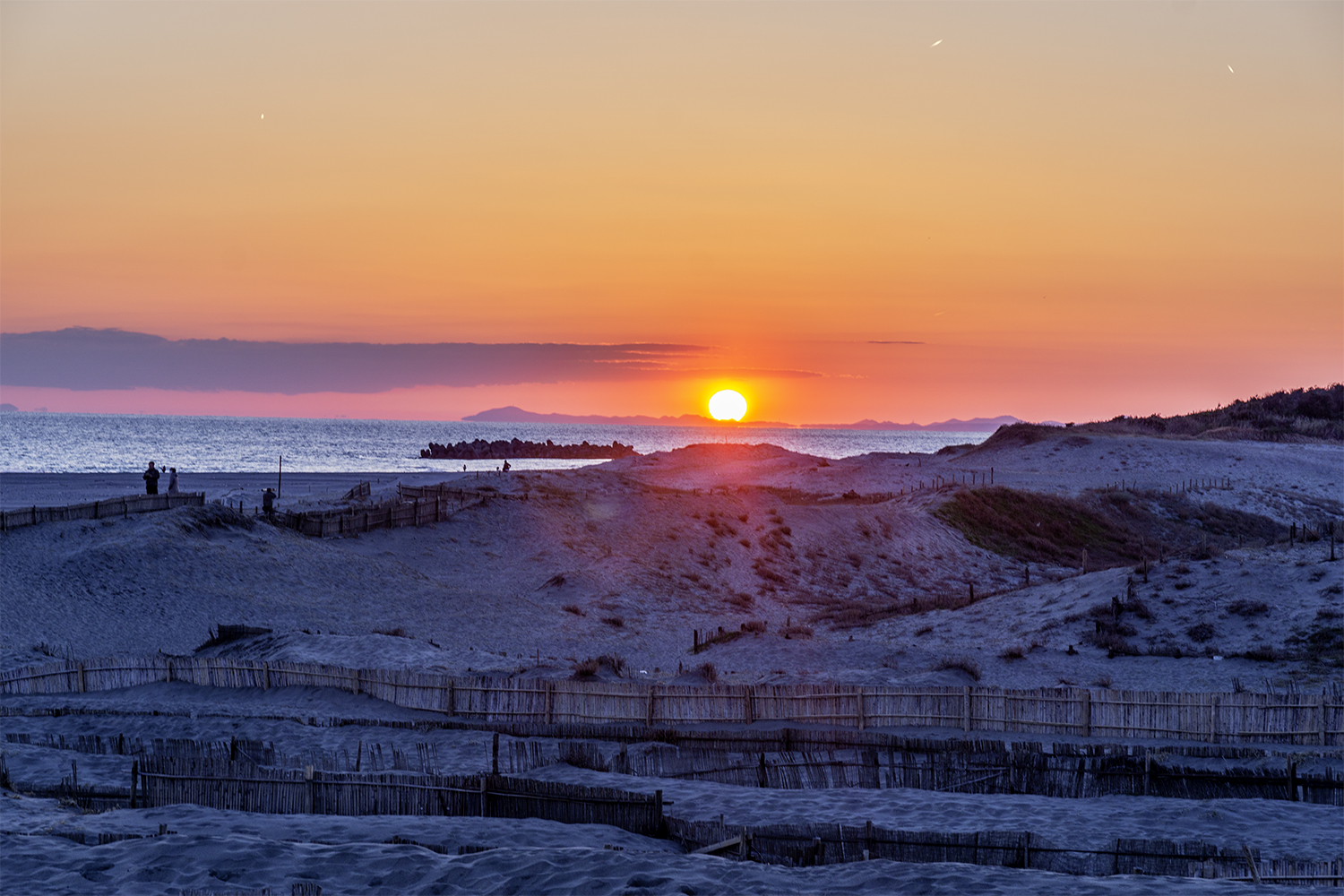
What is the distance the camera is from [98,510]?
115ft

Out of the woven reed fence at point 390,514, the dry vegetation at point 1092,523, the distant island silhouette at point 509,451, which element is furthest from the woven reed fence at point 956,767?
the distant island silhouette at point 509,451

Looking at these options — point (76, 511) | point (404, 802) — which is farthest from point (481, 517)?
point (404, 802)

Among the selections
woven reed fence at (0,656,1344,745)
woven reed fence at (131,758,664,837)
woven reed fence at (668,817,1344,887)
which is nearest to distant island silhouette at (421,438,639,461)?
woven reed fence at (0,656,1344,745)

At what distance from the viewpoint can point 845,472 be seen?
8125 cm

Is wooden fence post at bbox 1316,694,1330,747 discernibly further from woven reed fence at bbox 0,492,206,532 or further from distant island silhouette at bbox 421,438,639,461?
distant island silhouette at bbox 421,438,639,461

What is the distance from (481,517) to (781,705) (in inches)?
1177

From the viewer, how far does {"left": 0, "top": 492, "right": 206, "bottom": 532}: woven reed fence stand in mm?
33062

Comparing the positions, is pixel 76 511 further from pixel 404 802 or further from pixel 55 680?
pixel 404 802

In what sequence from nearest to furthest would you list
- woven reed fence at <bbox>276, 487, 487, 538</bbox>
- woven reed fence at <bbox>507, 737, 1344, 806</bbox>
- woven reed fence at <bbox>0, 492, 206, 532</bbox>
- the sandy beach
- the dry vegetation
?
the sandy beach, woven reed fence at <bbox>507, 737, 1344, 806</bbox>, woven reed fence at <bbox>0, 492, 206, 532</bbox>, woven reed fence at <bbox>276, 487, 487, 538</bbox>, the dry vegetation

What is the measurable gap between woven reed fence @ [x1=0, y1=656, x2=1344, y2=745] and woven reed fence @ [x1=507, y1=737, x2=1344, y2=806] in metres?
0.93

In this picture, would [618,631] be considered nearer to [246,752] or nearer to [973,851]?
[246,752]

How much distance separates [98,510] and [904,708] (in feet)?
97.2

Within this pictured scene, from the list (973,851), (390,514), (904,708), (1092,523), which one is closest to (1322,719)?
(904,708)

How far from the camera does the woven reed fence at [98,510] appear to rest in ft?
108
